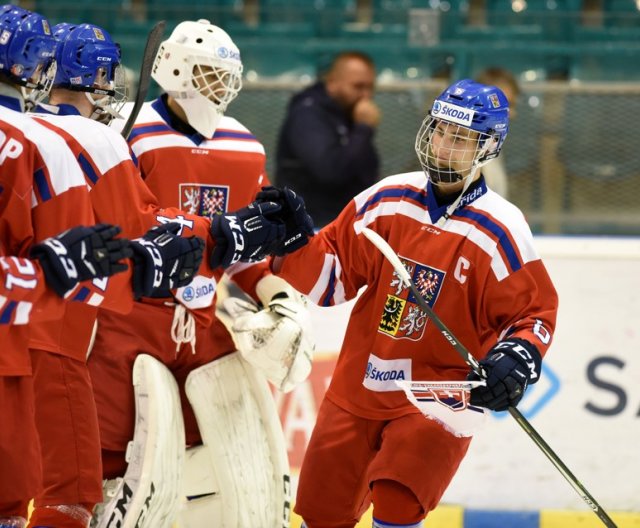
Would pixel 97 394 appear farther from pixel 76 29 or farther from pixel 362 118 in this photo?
pixel 362 118

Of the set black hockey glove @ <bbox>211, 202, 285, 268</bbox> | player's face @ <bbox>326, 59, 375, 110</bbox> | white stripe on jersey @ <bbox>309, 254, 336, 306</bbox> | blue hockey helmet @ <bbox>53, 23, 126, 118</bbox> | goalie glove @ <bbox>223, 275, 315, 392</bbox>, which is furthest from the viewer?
player's face @ <bbox>326, 59, 375, 110</bbox>

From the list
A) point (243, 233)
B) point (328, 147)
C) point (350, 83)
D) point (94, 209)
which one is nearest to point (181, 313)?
point (243, 233)

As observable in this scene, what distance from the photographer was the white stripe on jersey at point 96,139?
8.55 feet

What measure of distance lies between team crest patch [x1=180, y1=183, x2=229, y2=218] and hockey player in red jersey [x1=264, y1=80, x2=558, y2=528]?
0.30 metres

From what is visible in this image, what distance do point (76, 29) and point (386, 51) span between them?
245 cm

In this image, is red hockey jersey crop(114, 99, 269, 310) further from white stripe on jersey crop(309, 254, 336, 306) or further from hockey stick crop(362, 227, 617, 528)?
hockey stick crop(362, 227, 617, 528)

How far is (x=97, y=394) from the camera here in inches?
125

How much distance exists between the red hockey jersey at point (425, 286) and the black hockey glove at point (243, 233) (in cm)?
30

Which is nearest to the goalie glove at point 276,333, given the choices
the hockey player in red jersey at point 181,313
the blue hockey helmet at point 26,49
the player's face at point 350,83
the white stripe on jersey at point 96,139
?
the hockey player in red jersey at point 181,313

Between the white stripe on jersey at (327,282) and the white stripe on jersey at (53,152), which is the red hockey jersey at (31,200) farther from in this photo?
the white stripe on jersey at (327,282)

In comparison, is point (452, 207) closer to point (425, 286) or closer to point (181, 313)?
point (425, 286)

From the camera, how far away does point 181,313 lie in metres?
3.23

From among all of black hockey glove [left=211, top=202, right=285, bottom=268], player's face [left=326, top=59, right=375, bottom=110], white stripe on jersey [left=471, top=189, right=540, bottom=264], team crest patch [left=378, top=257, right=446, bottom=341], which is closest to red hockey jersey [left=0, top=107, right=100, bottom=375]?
black hockey glove [left=211, top=202, right=285, bottom=268]

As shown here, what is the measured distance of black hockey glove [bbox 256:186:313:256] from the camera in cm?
293
